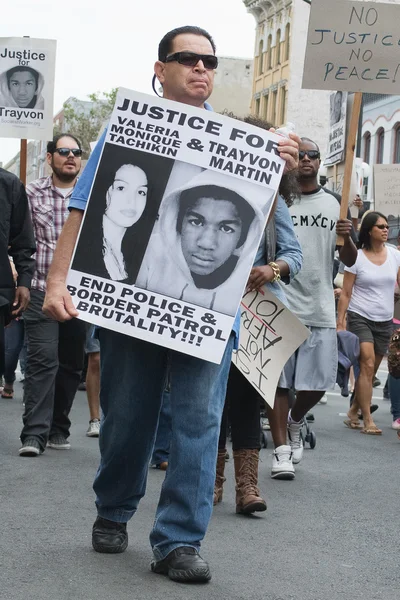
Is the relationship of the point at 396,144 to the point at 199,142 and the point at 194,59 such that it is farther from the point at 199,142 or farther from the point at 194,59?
the point at 199,142

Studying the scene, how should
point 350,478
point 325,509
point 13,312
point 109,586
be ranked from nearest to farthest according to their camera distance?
point 109,586, point 325,509, point 13,312, point 350,478

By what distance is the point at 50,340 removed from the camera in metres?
8.54

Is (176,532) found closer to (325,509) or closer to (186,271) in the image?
(186,271)

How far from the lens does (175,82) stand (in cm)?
491

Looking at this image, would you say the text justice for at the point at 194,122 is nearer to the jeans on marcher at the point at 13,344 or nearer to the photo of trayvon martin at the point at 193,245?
the photo of trayvon martin at the point at 193,245

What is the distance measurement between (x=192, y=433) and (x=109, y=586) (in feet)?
1.95

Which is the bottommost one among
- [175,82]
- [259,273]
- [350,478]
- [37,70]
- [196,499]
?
[350,478]

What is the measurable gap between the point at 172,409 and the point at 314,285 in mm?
3892

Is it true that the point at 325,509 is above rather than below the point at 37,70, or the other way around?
below

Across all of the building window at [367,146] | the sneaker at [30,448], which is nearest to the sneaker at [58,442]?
the sneaker at [30,448]

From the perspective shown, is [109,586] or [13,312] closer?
[109,586]

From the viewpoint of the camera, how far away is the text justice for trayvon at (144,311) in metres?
4.69

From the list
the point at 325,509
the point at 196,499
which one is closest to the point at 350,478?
the point at 325,509

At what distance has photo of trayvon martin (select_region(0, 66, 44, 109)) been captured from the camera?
41.8ft
